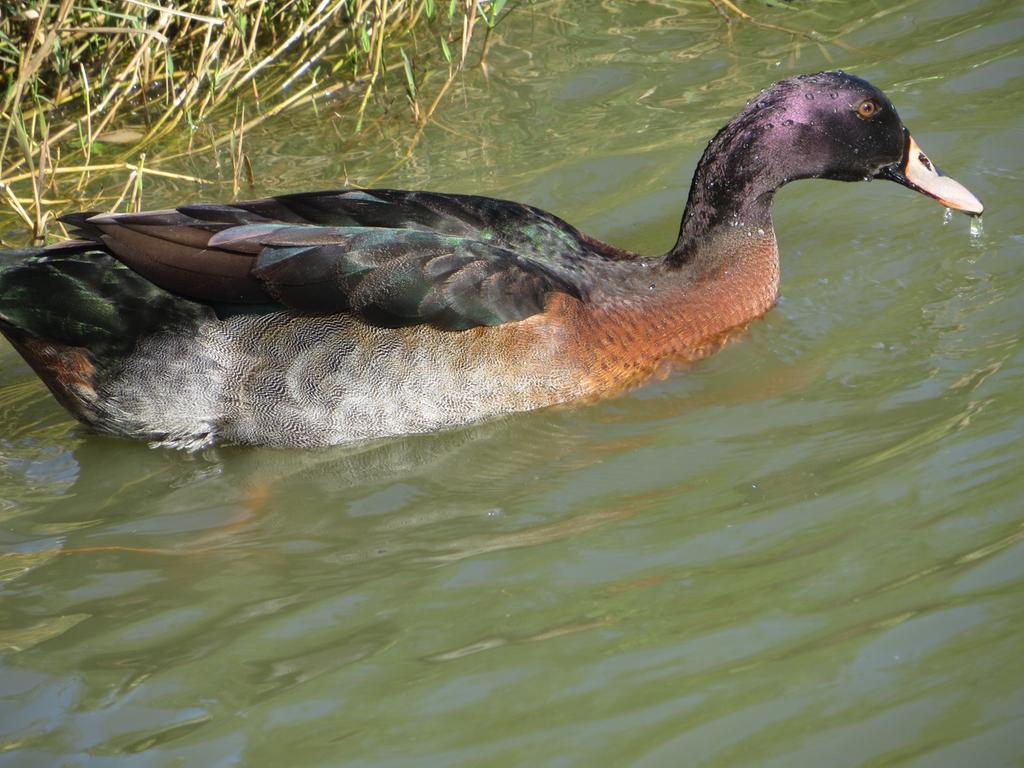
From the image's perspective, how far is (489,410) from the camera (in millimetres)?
5137

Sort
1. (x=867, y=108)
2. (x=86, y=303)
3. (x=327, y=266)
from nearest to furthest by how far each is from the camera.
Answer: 1. (x=327, y=266)
2. (x=86, y=303)
3. (x=867, y=108)

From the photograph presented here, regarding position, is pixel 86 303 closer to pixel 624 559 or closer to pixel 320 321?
pixel 320 321

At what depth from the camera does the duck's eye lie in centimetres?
550

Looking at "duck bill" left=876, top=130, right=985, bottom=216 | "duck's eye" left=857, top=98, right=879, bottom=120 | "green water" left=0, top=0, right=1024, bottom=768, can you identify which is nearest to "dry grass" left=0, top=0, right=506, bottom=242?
"green water" left=0, top=0, right=1024, bottom=768

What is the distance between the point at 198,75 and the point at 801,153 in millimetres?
3417

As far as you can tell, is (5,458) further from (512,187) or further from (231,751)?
(512,187)

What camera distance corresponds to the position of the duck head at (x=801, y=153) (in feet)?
18.1

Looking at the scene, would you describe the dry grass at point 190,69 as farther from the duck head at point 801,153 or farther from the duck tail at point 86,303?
the duck head at point 801,153

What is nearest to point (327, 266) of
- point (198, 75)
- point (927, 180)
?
point (927, 180)

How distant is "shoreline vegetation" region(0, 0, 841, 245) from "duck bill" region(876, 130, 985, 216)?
222 centimetres

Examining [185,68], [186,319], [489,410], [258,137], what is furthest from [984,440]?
[185,68]

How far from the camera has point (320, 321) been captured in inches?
199

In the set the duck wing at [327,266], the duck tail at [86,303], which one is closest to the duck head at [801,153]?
the duck wing at [327,266]

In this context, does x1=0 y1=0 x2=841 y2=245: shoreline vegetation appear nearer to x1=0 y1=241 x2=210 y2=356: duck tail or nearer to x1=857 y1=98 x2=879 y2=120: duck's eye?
x1=0 y1=241 x2=210 y2=356: duck tail
